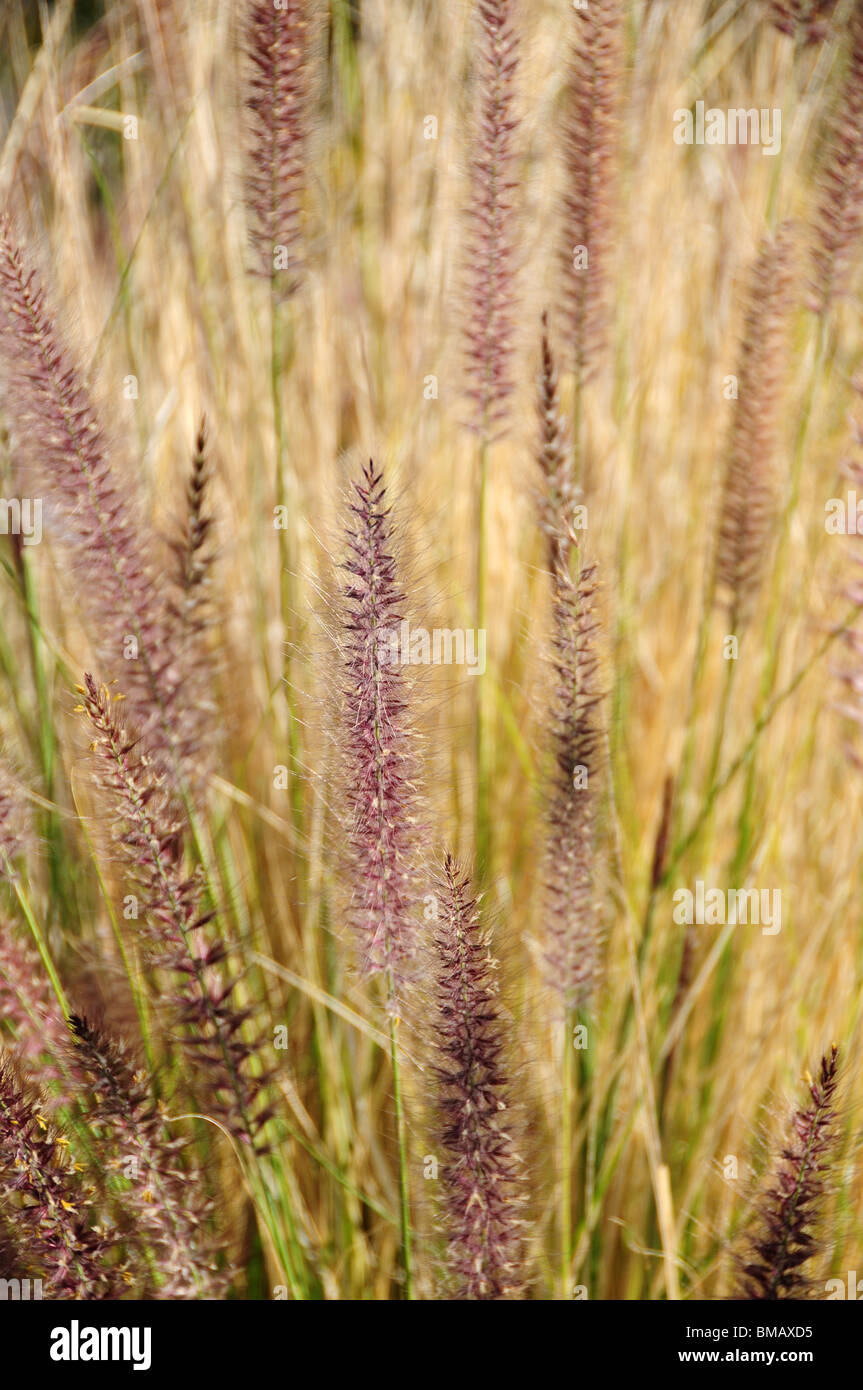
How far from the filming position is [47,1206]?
0.82 meters

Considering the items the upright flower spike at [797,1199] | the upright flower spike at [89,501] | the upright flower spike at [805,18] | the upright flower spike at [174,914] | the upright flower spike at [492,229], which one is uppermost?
Result: the upright flower spike at [805,18]

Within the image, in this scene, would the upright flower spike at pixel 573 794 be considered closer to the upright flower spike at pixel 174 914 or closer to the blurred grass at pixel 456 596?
the blurred grass at pixel 456 596

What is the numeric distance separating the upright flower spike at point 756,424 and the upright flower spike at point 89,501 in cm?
72

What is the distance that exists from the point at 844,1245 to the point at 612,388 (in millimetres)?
1407

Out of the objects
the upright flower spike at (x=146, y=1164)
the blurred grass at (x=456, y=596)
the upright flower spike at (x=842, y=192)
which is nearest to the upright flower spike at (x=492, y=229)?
the blurred grass at (x=456, y=596)

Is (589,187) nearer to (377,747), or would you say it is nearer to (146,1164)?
(377,747)

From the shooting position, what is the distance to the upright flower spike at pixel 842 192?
1.19 meters

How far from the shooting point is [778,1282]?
0.90 m

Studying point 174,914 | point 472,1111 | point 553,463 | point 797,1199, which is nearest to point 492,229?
point 553,463

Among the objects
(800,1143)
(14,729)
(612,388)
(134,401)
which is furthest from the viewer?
(612,388)
